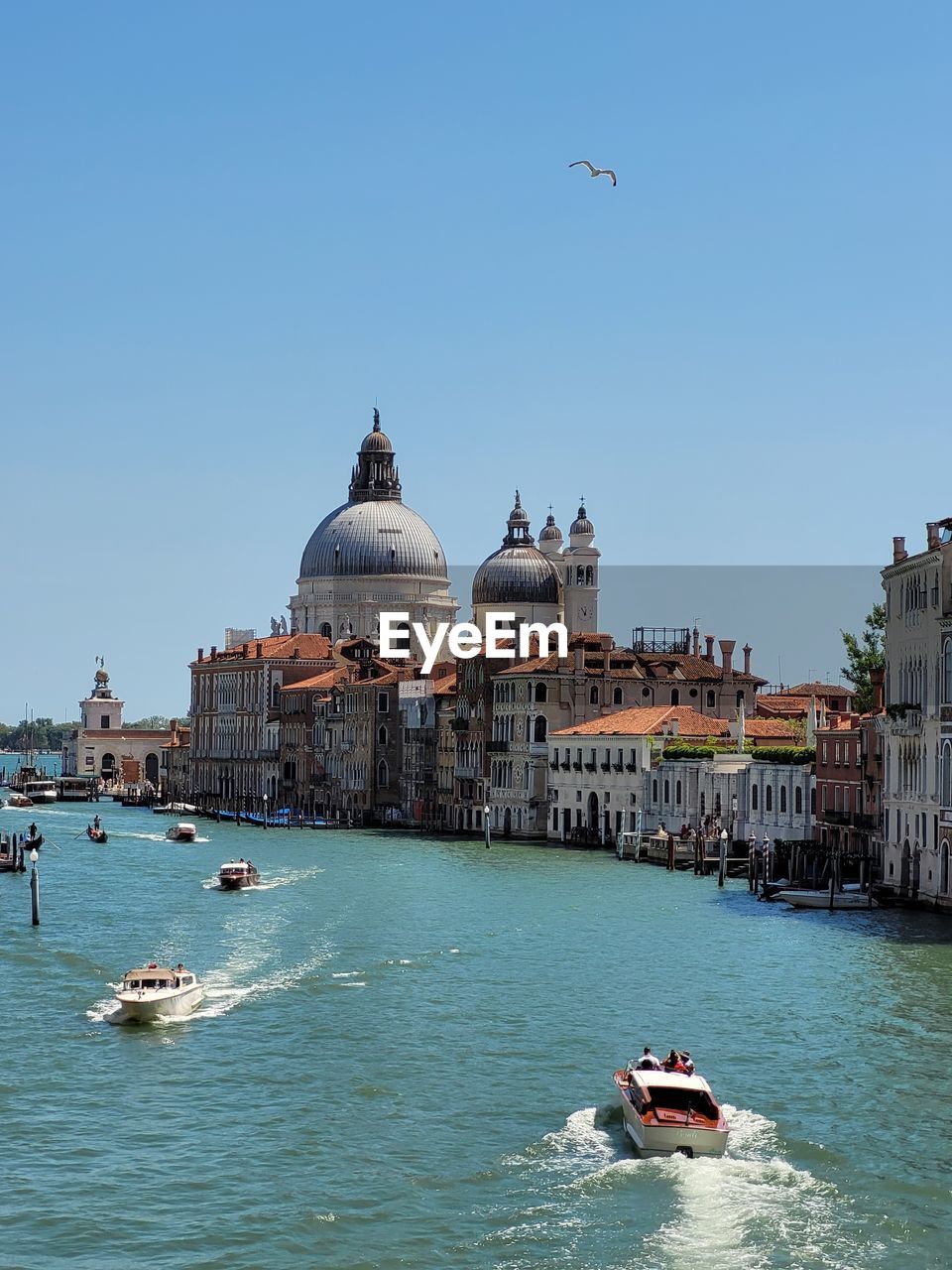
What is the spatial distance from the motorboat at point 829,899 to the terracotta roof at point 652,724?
80.1 feet

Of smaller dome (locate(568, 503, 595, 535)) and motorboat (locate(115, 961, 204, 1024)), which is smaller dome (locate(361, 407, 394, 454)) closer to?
smaller dome (locate(568, 503, 595, 535))

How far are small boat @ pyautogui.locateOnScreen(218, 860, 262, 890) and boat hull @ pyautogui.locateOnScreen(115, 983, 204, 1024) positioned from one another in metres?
24.1

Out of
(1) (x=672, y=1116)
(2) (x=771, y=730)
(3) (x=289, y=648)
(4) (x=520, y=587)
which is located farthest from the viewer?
(3) (x=289, y=648)

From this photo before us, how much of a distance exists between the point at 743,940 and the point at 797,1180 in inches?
816

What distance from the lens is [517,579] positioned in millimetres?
110188

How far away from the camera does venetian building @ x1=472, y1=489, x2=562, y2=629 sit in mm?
109750

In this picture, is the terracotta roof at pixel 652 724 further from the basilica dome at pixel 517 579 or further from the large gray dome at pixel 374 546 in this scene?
the large gray dome at pixel 374 546

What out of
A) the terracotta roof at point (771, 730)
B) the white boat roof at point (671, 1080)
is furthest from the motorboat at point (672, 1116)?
the terracotta roof at point (771, 730)

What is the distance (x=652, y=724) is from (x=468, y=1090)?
1966 inches

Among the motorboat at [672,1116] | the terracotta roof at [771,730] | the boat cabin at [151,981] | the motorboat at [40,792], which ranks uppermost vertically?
the terracotta roof at [771,730]

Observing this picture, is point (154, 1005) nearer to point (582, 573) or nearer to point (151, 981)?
point (151, 981)

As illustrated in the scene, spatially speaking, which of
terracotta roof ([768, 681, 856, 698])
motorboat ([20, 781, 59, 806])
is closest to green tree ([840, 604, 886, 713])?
terracotta roof ([768, 681, 856, 698])

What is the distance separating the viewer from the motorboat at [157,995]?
109 ft

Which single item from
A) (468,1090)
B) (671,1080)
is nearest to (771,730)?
(468,1090)
